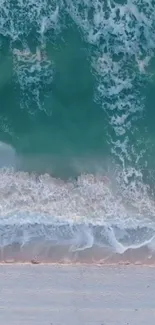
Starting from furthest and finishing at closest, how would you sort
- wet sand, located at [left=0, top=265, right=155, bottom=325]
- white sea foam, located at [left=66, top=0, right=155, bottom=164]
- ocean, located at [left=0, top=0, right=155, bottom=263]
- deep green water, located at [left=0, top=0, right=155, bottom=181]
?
1. white sea foam, located at [left=66, top=0, right=155, bottom=164]
2. deep green water, located at [left=0, top=0, right=155, bottom=181]
3. ocean, located at [left=0, top=0, right=155, bottom=263]
4. wet sand, located at [left=0, top=265, right=155, bottom=325]

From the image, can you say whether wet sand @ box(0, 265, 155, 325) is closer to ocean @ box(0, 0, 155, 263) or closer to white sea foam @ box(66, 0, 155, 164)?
ocean @ box(0, 0, 155, 263)

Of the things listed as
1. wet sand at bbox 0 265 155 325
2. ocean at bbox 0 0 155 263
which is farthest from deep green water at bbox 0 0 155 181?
wet sand at bbox 0 265 155 325

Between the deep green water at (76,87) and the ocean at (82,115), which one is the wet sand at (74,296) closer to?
the ocean at (82,115)

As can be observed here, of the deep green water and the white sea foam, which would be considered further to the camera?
the white sea foam

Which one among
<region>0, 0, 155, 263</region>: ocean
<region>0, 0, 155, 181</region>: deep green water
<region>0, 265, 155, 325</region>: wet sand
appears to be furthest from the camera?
<region>0, 0, 155, 181</region>: deep green water

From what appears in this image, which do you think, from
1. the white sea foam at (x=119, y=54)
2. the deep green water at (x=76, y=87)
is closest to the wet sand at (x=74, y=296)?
the deep green water at (x=76, y=87)

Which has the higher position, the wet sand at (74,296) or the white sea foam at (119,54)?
the white sea foam at (119,54)
